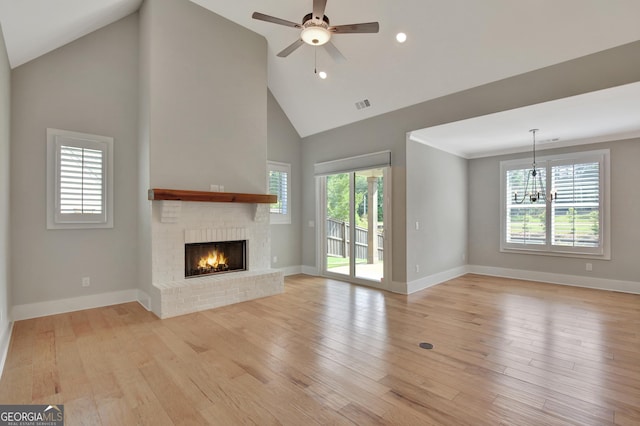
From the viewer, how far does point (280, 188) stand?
666 cm

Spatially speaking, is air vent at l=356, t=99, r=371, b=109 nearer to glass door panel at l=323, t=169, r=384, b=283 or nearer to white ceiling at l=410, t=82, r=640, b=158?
white ceiling at l=410, t=82, r=640, b=158

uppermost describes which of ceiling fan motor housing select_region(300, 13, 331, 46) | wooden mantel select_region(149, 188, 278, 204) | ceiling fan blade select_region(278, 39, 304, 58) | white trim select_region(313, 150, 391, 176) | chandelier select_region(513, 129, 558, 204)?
ceiling fan blade select_region(278, 39, 304, 58)

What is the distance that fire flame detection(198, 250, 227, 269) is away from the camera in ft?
15.7

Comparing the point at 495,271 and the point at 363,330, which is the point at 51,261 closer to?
the point at 363,330

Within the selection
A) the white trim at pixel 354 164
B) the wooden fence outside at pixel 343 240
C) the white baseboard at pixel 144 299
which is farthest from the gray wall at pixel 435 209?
the white baseboard at pixel 144 299

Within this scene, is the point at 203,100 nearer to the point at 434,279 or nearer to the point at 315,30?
the point at 315,30

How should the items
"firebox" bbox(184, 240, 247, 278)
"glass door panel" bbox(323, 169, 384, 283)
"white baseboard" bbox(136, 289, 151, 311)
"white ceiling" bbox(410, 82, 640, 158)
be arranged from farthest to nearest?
"glass door panel" bbox(323, 169, 384, 283)
"firebox" bbox(184, 240, 247, 278)
"white baseboard" bbox(136, 289, 151, 311)
"white ceiling" bbox(410, 82, 640, 158)

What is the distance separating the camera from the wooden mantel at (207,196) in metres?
4.02

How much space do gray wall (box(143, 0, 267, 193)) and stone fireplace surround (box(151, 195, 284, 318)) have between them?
361 mm

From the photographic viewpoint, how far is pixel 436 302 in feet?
15.3

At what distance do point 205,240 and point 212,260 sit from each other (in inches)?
16.6

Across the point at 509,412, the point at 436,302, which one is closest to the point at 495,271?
the point at 436,302

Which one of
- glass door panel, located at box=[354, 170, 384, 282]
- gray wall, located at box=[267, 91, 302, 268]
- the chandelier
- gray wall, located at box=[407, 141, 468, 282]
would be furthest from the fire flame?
the chandelier

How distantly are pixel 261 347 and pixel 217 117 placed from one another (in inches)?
136
